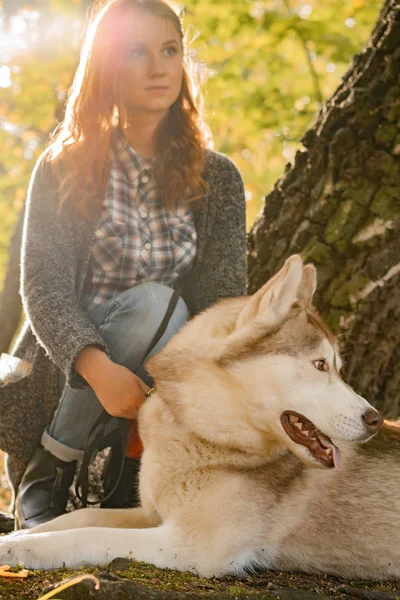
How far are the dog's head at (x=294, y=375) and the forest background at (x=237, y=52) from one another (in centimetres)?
442

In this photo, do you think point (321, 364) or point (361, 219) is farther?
point (361, 219)

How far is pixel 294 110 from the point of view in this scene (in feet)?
29.2

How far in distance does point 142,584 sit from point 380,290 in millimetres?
2269

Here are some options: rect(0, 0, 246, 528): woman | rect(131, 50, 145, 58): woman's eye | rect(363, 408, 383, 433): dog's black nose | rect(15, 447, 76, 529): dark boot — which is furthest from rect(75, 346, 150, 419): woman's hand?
rect(131, 50, 145, 58): woman's eye

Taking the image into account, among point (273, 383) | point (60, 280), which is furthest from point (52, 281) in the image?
point (273, 383)

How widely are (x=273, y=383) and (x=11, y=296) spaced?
18.4 feet

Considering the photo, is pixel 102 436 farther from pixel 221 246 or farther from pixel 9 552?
pixel 221 246

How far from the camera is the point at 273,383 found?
8.16 ft

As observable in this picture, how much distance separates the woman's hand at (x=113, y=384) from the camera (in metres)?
2.99

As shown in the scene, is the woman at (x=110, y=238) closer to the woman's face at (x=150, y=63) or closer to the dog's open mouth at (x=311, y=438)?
the woman's face at (x=150, y=63)

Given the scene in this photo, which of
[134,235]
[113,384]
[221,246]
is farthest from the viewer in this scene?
[221,246]

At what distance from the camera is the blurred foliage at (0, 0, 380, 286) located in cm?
749

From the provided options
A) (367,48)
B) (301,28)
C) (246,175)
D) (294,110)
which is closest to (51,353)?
(367,48)

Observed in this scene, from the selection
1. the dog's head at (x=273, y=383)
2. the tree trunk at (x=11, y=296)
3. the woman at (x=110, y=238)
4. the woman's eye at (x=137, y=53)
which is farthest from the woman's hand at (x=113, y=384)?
the tree trunk at (x=11, y=296)
